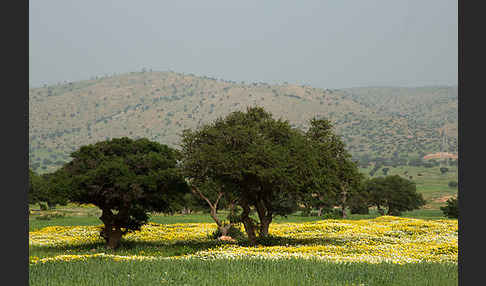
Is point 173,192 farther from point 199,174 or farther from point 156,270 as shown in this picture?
point 156,270

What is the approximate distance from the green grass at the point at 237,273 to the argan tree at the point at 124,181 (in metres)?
11.4

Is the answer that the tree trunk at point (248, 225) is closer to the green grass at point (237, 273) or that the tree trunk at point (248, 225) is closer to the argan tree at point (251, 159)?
the argan tree at point (251, 159)

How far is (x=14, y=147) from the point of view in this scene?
7.10 metres

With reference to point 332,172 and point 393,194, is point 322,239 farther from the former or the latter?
point 393,194

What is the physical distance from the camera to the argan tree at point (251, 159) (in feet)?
90.9

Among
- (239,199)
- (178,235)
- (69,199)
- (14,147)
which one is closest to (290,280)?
(14,147)

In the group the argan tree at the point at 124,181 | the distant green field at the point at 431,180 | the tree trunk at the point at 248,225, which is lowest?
the distant green field at the point at 431,180

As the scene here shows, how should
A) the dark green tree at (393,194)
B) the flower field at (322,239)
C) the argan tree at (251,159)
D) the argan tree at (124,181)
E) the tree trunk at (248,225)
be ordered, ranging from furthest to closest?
the dark green tree at (393,194) → the tree trunk at (248,225) → the argan tree at (124,181) → the argan tree at (251,159) → the flower field at (322,239)

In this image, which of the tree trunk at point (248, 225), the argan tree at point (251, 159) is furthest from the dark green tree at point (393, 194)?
the tree trunk at point (248, 225)

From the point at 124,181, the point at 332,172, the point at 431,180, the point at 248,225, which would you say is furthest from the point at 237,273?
the point at 431,180

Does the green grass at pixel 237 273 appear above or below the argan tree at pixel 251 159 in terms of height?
below

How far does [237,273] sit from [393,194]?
70.8 metres

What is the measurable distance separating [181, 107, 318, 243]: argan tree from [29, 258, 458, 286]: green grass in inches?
392

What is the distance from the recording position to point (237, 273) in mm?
15289
